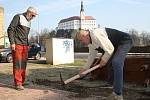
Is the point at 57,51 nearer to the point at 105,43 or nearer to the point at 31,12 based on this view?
the point at 31,12

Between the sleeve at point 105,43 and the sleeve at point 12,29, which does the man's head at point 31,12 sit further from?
the sleeve at point 105,43

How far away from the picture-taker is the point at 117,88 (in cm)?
723

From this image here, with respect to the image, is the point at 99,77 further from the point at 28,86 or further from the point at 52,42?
the point at 52,42

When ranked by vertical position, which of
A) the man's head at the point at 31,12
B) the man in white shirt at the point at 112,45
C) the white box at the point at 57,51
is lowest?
the white box at the point at 57,51

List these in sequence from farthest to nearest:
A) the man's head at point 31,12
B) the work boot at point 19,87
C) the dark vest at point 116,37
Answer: the man's head at point 31,12 → the work boot at point 19,87 → the dark vest at point 116,37

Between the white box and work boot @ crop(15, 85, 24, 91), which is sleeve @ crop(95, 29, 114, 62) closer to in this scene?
work boot @ crop(15, 85, 24, 91)

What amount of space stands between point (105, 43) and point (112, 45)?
21 cm

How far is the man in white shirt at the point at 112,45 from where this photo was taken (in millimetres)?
7055

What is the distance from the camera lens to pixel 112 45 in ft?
23.7

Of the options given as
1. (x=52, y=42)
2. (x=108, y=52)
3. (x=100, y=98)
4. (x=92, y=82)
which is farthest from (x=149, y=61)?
(x=52, y=42)

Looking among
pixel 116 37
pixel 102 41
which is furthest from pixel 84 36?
pixel 116 37

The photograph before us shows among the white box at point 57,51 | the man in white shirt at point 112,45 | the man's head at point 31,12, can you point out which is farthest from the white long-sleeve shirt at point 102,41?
the white box at point 57,51

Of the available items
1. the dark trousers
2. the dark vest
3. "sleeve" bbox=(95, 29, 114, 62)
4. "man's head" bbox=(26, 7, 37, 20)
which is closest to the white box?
"man's head" bbox=(26, 7, 37, 20)

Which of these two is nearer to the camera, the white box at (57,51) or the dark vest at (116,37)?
the dark vest at (116,37)
